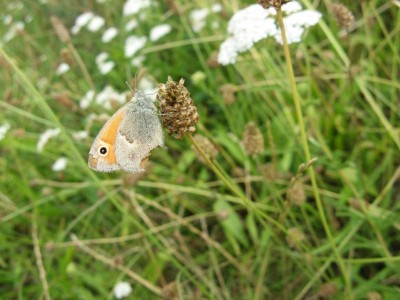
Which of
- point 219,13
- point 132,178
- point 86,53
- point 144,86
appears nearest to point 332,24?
point 219,13

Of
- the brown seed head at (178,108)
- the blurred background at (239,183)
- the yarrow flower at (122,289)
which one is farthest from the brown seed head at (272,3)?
the yarrow flower at (122,289)

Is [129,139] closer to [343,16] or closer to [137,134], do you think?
[137,134]

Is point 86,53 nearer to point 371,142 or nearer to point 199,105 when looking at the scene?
point 199,105

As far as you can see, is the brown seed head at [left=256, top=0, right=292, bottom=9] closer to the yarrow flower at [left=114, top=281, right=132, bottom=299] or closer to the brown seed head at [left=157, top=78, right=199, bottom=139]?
the brown seed head at [left=157, top=78, right=199, bottom=139]

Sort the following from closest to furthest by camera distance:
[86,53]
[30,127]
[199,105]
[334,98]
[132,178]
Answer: [132,178] → [334,98] → [199,105] → [30,127] → [86,53]

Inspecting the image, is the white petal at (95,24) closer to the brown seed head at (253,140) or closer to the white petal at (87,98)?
the white petal at (87,98)
